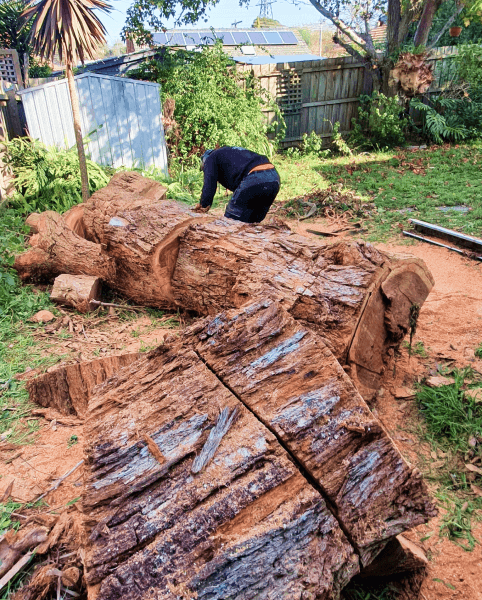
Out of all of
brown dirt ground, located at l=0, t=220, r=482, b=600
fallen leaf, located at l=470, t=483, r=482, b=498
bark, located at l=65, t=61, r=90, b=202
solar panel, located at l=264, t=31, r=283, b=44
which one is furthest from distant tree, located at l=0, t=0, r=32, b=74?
fallen leaf, located at l=470, t=483, r=482, b=498

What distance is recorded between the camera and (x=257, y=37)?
57.1ft

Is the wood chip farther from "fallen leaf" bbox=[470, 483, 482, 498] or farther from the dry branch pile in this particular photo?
"fallen leaf" bbox=[470, 483, 482, 498]

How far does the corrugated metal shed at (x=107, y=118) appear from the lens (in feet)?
23.7

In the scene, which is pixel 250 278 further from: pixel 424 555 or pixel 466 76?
pixel 466 76

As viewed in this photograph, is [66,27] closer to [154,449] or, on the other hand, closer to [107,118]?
[107,118]

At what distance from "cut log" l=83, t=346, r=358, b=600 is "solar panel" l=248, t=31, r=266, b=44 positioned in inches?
719

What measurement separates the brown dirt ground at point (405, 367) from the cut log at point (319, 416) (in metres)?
0.58

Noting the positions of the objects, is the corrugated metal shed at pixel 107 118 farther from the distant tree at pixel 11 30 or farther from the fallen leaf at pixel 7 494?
the distant tree at pixel 11 30

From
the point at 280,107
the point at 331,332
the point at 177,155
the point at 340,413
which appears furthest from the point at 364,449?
the point at 280,107

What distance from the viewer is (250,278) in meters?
3.18

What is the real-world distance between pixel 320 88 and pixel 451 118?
3620 millimetres

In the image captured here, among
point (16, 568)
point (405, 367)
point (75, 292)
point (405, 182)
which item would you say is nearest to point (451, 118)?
point (405, 182)

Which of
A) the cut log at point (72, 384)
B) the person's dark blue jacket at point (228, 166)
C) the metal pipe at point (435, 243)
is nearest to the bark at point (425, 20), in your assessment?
the metal pipe at point (435, 243)

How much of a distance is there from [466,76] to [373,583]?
1285 centimetres
